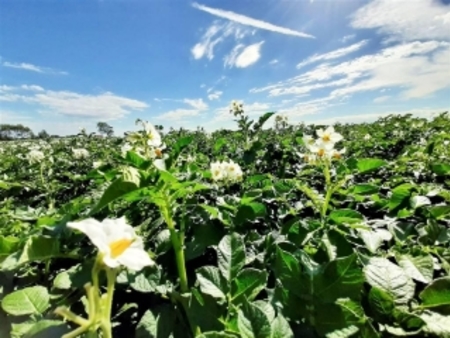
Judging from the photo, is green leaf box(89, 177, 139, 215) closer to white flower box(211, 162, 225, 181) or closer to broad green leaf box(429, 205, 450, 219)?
broad green leaf box(429, 205, 450, 219)

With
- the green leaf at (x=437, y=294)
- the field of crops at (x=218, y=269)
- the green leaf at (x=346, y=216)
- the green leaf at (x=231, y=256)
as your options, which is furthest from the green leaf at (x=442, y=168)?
the green leaf at (x=231, y=256)

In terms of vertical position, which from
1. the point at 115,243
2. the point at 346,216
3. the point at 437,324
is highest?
the point at 115,243

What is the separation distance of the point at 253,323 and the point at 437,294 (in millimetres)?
379

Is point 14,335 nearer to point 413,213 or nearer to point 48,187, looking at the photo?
point 413,213

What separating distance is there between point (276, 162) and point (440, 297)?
2428 mm

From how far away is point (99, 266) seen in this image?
0.64m

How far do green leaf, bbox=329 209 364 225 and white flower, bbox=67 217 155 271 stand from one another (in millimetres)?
611

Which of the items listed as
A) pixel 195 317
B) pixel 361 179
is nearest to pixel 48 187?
pixel 361 179

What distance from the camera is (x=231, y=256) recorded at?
91 cm

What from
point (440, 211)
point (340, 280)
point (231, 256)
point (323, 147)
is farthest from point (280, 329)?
point (323, 147)

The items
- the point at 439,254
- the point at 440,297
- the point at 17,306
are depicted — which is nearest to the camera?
the point at 440,297

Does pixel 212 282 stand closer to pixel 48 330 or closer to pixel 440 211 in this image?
pixel 48 330

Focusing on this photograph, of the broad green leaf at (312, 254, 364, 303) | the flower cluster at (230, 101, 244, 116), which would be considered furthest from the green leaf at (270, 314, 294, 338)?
the flower cluster at (230, 101, 244, 116)

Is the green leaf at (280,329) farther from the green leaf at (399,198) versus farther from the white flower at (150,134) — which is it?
the white flower at (150,134)
